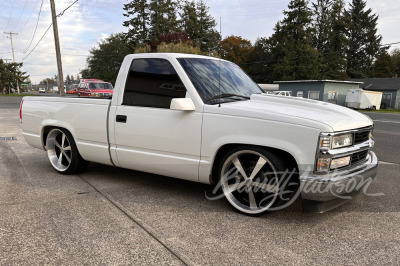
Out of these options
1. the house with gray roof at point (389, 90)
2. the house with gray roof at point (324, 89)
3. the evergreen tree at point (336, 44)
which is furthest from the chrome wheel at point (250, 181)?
the evergreen tree at point (336, 44)

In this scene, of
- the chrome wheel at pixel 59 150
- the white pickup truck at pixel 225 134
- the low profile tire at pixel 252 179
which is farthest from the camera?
the chrome wheel at pixel 59 150

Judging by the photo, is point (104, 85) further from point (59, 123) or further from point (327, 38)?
point (327, 38)

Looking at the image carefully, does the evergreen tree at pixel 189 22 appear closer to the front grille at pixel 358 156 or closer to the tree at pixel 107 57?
the tree at pixel 107 57

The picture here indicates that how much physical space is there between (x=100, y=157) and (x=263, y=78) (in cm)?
6371

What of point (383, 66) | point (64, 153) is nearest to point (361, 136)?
point (64, 153)

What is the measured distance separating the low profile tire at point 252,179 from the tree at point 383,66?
253 ft

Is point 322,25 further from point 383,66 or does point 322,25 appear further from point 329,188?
point 329,188

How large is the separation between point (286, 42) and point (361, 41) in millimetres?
29639

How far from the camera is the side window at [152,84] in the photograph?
3.92 m

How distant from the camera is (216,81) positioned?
4.04 metres

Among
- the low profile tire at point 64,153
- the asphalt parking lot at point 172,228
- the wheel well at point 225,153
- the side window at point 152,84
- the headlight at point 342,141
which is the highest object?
the side window at point 152,84

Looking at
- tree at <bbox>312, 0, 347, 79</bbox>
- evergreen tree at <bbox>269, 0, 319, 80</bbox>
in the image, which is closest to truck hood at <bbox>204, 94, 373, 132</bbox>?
evergreen tree at <bbox>269, 0, 319, 80</bbox>

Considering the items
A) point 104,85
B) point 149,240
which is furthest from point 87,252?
point 104,85

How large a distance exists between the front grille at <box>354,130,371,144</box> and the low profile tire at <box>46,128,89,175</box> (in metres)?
3.96
